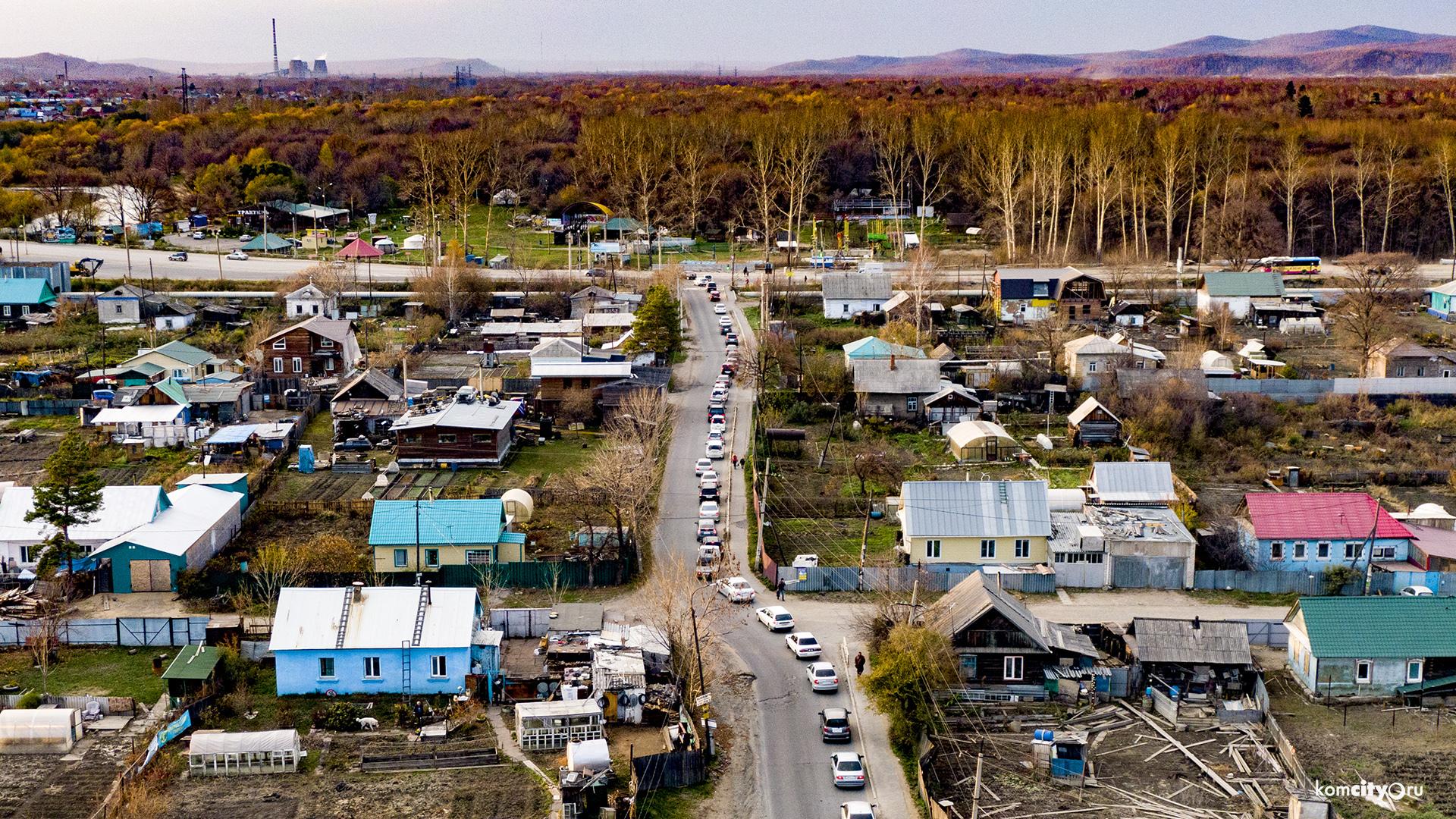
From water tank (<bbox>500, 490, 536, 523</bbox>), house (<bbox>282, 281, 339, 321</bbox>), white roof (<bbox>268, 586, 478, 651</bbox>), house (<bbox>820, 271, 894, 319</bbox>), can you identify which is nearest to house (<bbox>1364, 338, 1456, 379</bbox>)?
house (<bbox>820, 271, 894, 319</bbox>)

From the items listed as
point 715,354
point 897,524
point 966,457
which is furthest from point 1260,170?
point 897,524

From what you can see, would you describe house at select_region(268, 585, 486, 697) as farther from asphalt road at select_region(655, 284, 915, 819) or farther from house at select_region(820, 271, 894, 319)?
house at select_region(820, 271, 894, 319)

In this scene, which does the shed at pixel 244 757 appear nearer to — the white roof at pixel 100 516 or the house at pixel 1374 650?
the white roof at pixel 100 516

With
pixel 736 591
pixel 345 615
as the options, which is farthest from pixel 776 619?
pixel 345 615

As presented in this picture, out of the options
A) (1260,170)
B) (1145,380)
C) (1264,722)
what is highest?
(1260,170)

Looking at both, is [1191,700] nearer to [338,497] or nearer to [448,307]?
[338,497]
